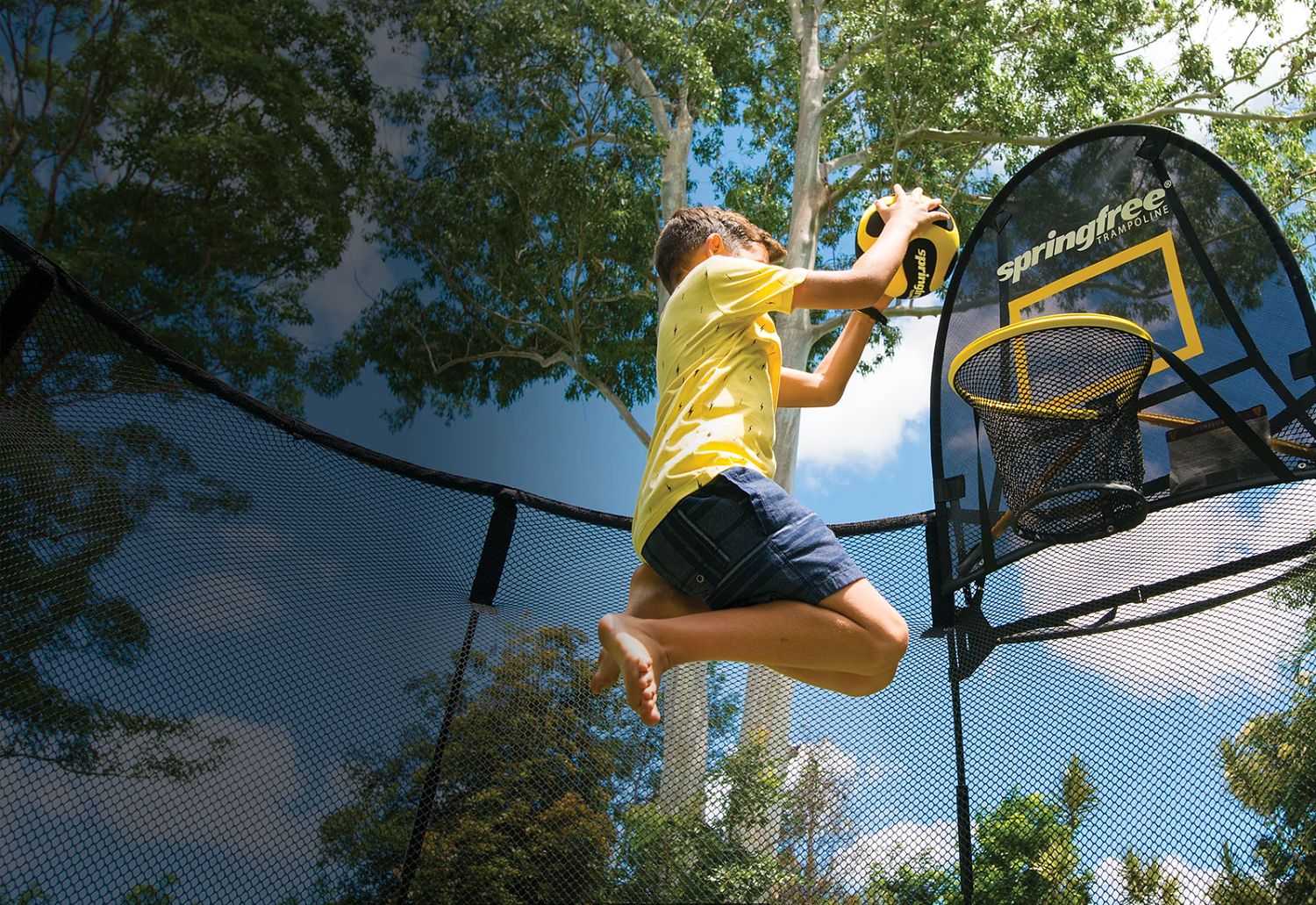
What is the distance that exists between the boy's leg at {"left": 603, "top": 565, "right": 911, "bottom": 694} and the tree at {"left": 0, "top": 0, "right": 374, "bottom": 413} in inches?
362

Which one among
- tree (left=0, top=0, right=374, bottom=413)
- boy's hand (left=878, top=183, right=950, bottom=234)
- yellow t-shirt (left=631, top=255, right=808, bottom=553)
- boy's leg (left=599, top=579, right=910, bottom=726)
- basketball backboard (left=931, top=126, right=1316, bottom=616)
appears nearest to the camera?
boy's leg (left=599, top=579, right=910, bottom=726)

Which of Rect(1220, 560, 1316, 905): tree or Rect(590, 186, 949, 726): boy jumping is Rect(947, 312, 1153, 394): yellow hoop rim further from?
Rect(1220, 560, 1316, 905): tree

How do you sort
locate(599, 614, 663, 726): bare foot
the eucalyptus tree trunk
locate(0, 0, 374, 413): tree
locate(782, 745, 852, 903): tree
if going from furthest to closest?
locate(0, 0, 374, 413): tree, the eucalyptus tree trunk, locate(782, 745, 852, 903): tree, locate(599, 614, 663, 726): bare foot

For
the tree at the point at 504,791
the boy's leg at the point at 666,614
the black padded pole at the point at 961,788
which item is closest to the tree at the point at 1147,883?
the black padded pole at the point at 961,788

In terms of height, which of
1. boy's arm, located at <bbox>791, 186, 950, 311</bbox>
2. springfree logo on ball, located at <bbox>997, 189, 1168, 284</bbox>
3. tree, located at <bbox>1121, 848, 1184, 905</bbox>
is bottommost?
tree, located at <bbox>1121, 848, 1184, 905</bbox>

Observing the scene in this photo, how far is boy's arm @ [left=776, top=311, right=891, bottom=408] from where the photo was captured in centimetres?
233

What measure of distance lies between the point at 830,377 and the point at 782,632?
88cm

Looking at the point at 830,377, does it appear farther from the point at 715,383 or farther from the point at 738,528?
the point at 738,528

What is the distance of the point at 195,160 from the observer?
418 inches

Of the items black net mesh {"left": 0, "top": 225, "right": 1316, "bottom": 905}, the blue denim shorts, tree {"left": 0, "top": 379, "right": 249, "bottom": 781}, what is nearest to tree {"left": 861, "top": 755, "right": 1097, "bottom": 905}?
black net mesh {"left": 0, "top": 225, "right": 1316, "bottom": 905}

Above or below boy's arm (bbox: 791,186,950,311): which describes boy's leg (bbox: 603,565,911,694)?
below

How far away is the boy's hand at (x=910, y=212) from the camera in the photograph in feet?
7.00

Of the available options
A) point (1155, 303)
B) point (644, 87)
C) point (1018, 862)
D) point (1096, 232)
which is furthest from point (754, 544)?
point (644, 87)

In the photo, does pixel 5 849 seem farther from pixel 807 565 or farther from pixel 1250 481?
pixel 1250 481
